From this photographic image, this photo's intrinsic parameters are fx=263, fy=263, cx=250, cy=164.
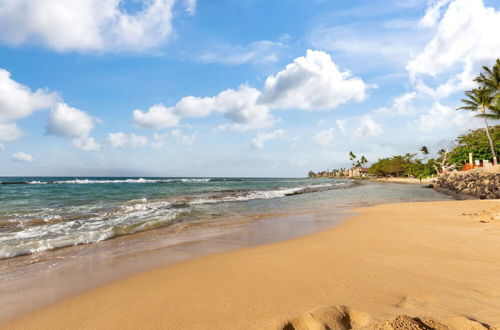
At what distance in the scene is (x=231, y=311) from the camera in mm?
2846

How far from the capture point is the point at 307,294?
3.19 m

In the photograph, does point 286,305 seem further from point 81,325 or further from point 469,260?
point 469,260

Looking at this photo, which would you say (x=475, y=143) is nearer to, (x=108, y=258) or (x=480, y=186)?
(x=480, y=186)

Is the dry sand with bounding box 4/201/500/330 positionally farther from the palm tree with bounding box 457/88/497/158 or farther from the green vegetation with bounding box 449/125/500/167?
the green vegetation with bounding box 449/125/500/167

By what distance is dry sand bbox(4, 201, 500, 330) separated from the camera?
2.61m

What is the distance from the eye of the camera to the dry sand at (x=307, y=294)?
8.55ft

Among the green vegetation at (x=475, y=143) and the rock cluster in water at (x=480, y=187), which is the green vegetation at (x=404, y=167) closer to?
the green vegetation at (x=475, y=143)

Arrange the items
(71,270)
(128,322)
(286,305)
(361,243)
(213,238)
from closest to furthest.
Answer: (128,322), (286,305), (71,270), (361,243), (213,238)

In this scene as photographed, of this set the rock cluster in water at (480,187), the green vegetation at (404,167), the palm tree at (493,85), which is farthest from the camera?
the green vegetation at (404,167)

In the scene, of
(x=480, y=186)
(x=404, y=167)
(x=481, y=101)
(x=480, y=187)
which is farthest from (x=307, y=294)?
(x=404, y=167)

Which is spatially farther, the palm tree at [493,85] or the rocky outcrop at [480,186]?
the palm tree at [493,85]

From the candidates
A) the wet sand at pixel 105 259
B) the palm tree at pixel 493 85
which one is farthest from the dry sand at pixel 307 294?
the palm tree at pixel 493 85

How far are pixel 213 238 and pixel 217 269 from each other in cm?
306

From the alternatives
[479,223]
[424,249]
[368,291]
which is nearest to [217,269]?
[368,291]
